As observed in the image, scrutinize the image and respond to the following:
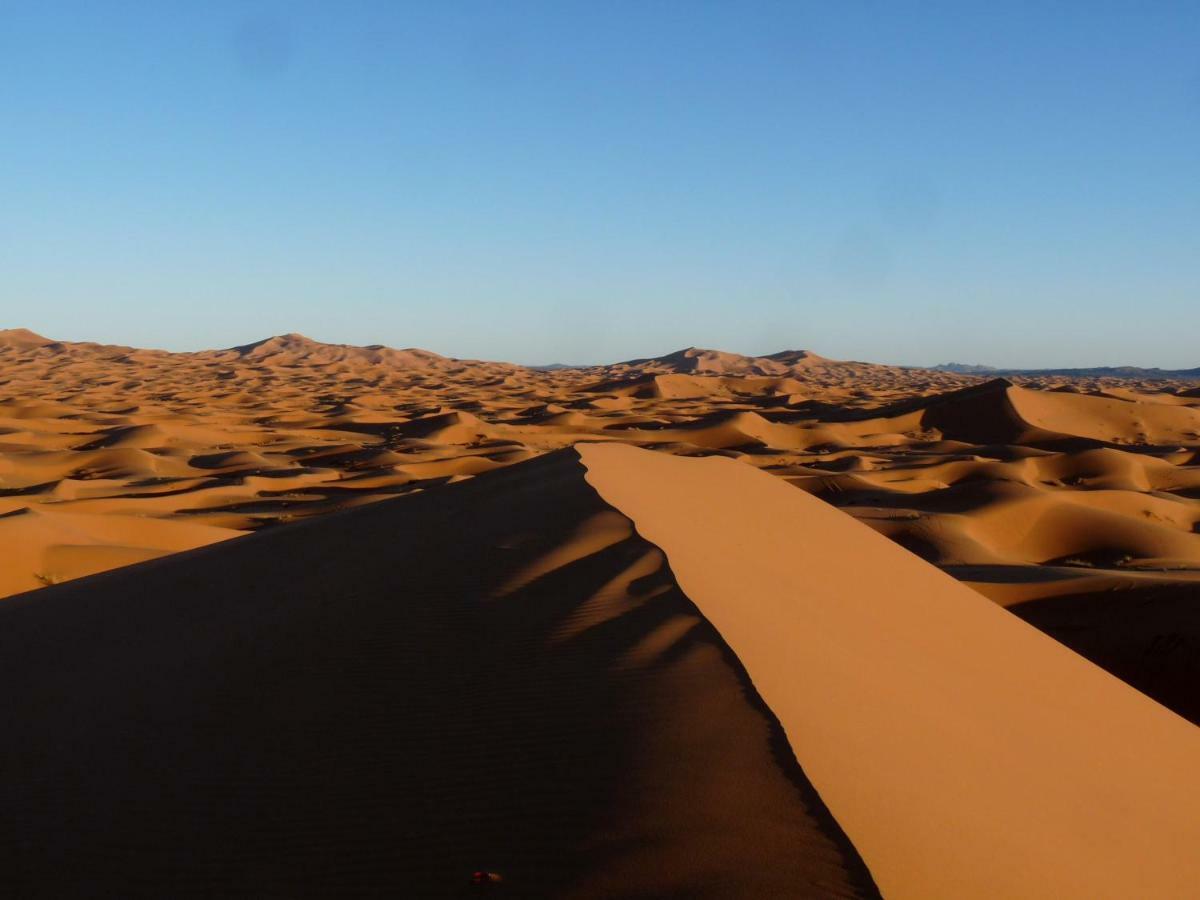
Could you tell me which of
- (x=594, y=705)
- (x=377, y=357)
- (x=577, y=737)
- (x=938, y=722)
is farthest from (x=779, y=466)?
(x=377, y=357)

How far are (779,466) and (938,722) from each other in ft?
67.5

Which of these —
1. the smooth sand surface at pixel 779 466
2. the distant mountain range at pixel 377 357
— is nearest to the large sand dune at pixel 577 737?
the smooth sand surface at pixel 779 466

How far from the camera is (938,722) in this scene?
204 inches

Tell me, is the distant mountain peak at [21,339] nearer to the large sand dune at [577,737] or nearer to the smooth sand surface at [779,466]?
the smooth sand surface at [779,466]

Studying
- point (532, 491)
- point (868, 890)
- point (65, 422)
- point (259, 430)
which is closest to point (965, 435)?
point (259, 430)

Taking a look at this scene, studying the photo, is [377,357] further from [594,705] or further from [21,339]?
[594,705]

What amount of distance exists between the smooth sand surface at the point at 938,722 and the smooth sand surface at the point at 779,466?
3.30m

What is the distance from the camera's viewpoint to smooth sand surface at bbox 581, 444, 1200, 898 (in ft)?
12.3

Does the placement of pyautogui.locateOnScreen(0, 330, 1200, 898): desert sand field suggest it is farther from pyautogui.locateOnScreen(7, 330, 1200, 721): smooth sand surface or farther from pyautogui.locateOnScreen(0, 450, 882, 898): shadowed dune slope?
pyautogui.locateOnScreen(7, 330, 1200, 721): smooth sand surface

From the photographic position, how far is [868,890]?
3080mm

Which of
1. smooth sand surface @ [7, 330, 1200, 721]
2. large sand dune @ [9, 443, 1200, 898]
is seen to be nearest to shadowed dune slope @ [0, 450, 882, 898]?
large sand dune @ [9, 443, 1200, 898]

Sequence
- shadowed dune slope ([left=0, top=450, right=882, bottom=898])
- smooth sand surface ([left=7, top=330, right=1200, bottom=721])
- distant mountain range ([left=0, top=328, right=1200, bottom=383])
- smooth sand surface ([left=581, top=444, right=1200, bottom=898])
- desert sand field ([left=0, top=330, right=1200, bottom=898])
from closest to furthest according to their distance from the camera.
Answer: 1. shadowed dune slope ([left=0, top=450, right=882, bottom=898])
2. desert sand field ([left=0, top=330, right=1200, bottom=898])
3. smooth sand surface ([left=581, top=444, right=1200, bottom=898])
4. smooth sand surface ([left=7, top=330, right=1200, bottom=721])
5. distant mountain range ([left=0, top=328, right=1200, bottom=383])

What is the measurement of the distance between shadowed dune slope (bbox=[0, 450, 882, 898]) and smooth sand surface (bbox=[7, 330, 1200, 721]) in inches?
250

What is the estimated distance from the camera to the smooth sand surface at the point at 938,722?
375 centimetres
